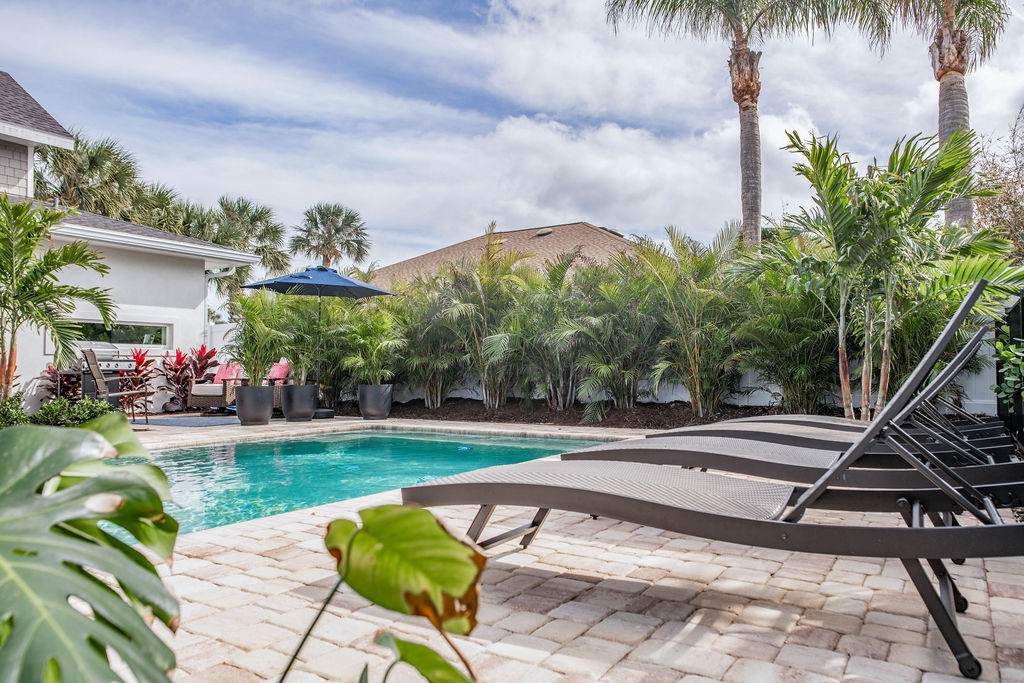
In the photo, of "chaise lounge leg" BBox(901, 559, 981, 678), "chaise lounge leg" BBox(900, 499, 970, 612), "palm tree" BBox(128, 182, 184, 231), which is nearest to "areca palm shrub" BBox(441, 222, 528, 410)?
"chaise lounge leg" BBox(900, 499, 970, 612)

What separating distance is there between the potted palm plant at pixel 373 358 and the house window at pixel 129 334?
13.8 ft

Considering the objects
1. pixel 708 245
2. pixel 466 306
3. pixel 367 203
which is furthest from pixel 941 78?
pixel 367 203

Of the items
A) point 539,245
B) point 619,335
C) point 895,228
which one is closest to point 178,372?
point 619,335

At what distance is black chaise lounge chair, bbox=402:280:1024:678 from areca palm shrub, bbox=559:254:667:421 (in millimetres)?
7395

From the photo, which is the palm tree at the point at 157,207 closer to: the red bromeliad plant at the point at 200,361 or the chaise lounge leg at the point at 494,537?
the red bromeliad plant at the point at 200,361

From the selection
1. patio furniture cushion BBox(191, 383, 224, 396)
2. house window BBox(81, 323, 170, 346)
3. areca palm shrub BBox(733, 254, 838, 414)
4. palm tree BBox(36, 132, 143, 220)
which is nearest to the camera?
areca palm shrub BBox(733, 254, 838, 414)

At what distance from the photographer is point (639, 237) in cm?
1021

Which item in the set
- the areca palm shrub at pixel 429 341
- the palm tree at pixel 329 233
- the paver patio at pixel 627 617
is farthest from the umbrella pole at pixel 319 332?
the palm tree at pixel 329 233

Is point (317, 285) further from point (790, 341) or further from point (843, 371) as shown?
point (843, 371)

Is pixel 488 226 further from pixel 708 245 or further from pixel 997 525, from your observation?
pixel 997 525

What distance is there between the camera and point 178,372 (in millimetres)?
12953

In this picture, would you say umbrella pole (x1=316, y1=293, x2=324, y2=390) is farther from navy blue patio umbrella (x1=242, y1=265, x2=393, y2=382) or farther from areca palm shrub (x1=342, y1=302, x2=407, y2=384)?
areca palm shrub (x1=342, y1=302, x2=407, y2=384)

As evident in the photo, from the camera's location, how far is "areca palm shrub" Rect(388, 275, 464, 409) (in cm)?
1219

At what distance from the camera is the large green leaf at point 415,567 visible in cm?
57
